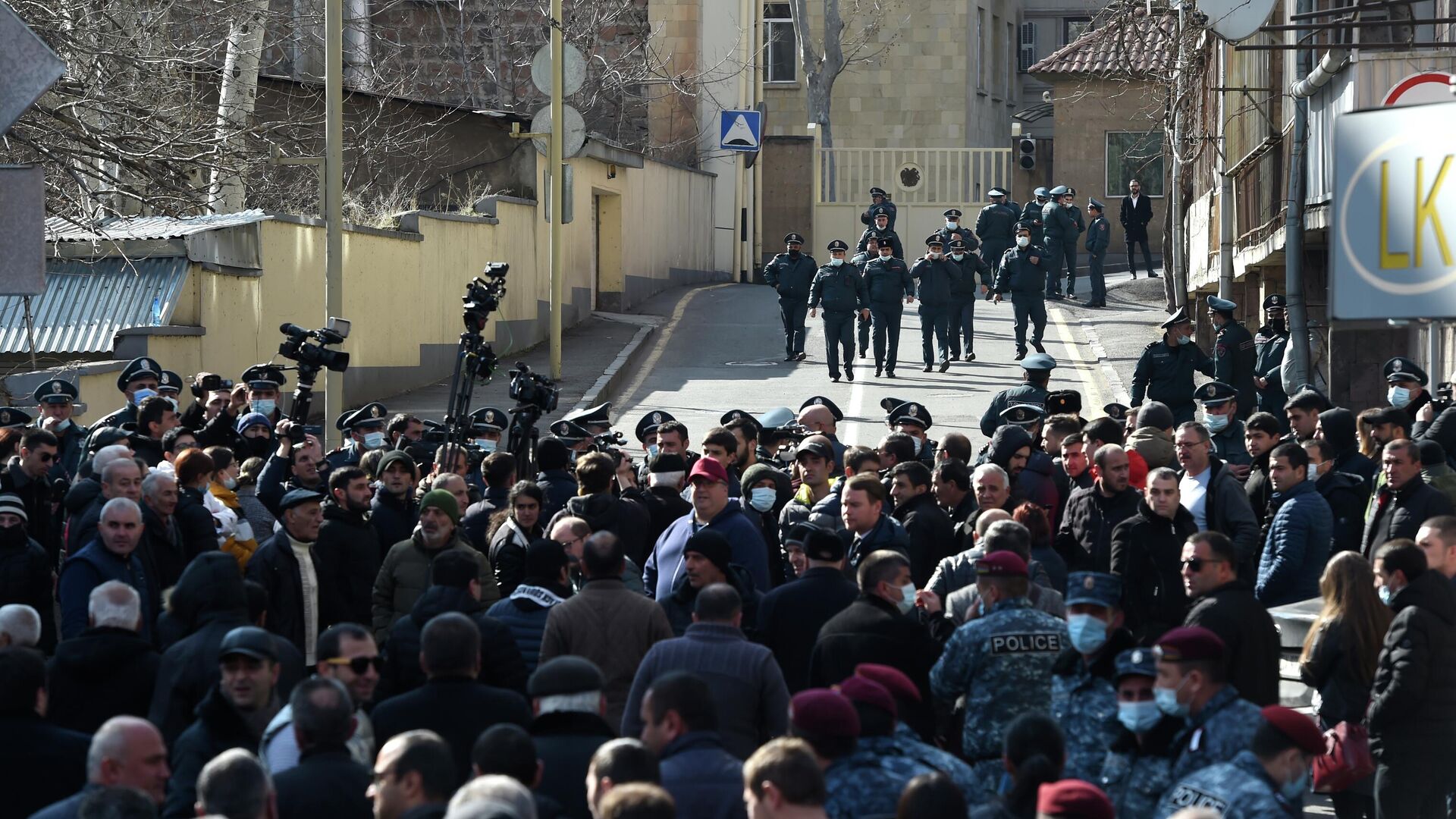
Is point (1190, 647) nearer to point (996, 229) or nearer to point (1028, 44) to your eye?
point (996, 229)

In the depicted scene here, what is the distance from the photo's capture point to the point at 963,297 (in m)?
24.8

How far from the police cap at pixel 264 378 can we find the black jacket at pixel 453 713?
682cm

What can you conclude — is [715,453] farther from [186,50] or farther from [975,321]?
[975,321]

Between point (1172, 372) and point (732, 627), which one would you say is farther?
point (1172, 372)

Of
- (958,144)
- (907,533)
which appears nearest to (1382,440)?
(907,533)

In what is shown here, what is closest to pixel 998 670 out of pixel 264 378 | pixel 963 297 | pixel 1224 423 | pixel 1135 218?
pixel 1224 423

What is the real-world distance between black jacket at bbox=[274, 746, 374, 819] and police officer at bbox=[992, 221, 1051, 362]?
64.4 ft

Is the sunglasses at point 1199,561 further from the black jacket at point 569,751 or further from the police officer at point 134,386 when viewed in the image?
the police officer at point 134,386

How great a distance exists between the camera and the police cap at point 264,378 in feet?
42.9

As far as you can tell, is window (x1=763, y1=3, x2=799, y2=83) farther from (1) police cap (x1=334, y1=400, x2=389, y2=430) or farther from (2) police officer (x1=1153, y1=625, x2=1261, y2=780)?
(2) police officer (x1=1153, y1=625, x2=1261, y2=780)

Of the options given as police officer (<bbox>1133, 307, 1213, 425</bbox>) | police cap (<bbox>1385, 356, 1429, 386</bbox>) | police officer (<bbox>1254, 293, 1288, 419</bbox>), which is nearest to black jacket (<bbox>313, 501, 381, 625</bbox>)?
police cap (<bbox>1385, 356, 1429, 386</bbox>)

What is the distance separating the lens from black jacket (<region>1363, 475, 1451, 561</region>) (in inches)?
383

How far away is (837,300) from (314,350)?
1134 cm

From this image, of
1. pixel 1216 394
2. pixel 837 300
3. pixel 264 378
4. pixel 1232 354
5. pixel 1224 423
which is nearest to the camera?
pixel 1224 423
